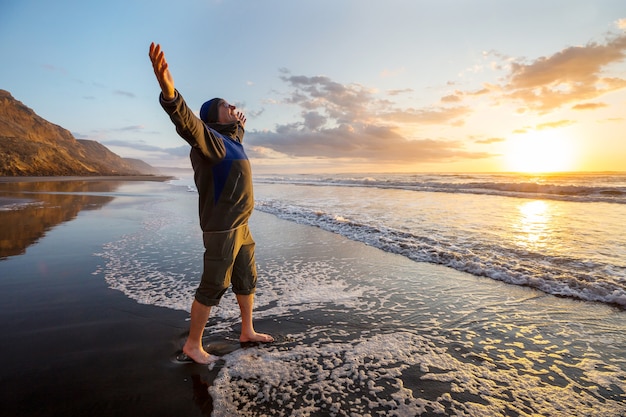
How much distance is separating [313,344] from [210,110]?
234 cm

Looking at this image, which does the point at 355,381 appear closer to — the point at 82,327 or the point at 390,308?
the point at 390,308

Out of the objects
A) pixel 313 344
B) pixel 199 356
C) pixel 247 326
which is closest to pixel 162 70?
pixel 199 356

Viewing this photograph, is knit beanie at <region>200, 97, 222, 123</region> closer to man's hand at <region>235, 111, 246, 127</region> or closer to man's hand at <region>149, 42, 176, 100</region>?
man's hand at <region>235, 111, 246, 127</region>

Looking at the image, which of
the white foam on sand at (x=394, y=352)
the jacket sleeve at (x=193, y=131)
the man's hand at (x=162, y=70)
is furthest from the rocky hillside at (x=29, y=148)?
the man's hand at (x=162, y=70)

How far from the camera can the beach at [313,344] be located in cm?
224

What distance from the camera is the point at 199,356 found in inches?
106

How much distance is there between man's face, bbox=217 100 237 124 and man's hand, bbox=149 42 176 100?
0.88m

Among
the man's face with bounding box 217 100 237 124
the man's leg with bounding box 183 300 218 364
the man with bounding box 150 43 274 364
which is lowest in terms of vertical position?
the man's leg with bounding box 183 300 218 364

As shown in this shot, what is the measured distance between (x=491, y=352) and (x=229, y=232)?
101 inches

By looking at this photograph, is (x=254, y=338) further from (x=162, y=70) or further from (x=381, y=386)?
(x=162, y=70)

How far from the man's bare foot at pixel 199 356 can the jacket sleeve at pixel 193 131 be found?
1.59m

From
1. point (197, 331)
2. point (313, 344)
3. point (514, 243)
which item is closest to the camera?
point (197, 331)

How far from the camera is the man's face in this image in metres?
2.83

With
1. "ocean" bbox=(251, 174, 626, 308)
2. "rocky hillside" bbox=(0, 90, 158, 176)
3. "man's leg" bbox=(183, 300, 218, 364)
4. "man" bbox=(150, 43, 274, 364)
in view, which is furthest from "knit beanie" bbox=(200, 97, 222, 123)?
"rocky hillside" bbox=(0, 90, 158, 176)
